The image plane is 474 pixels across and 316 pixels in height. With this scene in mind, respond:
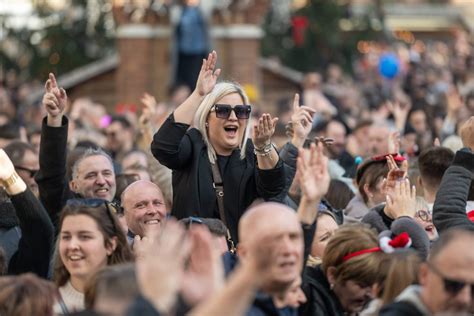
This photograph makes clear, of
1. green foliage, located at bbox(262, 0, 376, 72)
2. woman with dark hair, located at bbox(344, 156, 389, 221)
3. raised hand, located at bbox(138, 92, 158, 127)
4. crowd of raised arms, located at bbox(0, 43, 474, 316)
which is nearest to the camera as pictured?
crowd of raised arms, located at bbox(0, 43, 474, 316)

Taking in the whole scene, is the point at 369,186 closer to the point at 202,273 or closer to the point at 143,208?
the point at 143,208

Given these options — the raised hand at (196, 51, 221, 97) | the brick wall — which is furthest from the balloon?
the raised hand at (196, 51, 221, 97)

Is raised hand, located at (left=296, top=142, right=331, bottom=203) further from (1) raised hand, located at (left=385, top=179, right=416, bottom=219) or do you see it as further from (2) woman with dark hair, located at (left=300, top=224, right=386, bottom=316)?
(1) raised hand, located at (left=385, top=179, right=416, bottom=219)

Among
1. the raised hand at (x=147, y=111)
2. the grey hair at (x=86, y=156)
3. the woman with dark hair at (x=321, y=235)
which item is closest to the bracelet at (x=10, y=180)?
the grey hair at (x=86, y=156)

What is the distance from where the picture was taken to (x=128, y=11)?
25.5 metres

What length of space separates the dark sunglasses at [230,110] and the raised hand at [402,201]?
42.9 inches

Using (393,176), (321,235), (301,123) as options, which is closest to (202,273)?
(321,235)

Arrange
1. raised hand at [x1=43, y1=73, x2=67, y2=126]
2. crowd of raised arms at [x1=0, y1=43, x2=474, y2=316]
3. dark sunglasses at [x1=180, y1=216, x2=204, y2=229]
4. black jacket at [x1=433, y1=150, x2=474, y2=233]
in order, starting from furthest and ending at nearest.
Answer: raised hand at [x1=43, y1=73, x2=67, y2=126] < black jacket at [x1=433, y1=150, x2=474, y2=233] < dark sunglasses at [x1=180, y1=216, x2=204, y2=229] < crowd of raised arms at [x1=0, y1=43, x2=474, y2=316]

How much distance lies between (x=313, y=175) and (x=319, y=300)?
0.81 metres

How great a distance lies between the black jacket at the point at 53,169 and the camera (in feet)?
31.7

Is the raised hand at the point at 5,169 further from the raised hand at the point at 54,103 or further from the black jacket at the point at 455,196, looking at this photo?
the black jacket at the point at 455,196

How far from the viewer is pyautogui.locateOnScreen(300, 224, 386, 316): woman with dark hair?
7.83 metres

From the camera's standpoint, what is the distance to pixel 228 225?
9.27 meters

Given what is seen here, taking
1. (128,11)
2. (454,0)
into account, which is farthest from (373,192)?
(454,0)
